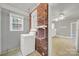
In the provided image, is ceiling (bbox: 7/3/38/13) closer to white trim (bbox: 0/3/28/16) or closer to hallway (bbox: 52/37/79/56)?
white trim (bbox: 0/3/28/16)

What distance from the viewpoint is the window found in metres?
1.63

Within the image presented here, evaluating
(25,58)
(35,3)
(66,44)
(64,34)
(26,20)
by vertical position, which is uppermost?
(35,3)

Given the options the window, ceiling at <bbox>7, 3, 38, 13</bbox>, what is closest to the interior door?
ceiling at <bbox>7, 3, 38, 13</bbox>

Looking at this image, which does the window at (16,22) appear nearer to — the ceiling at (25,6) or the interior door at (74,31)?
the ceiling at (25,6)

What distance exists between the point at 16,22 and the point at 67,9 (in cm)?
75

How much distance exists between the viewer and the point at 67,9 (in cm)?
162

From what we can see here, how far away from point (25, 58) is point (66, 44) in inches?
24.7

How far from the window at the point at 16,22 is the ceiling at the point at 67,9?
488 millimetres

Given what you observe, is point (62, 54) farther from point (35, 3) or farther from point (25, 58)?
point (35, 3)

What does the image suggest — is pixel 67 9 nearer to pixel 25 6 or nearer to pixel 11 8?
pixel 25 6

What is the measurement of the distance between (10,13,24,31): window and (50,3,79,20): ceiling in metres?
0.49

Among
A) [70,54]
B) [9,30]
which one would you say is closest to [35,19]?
[9,30]

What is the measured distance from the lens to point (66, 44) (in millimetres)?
1633

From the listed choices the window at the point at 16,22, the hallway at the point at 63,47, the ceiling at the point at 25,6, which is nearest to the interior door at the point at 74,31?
the hallway at the point at 63,47
